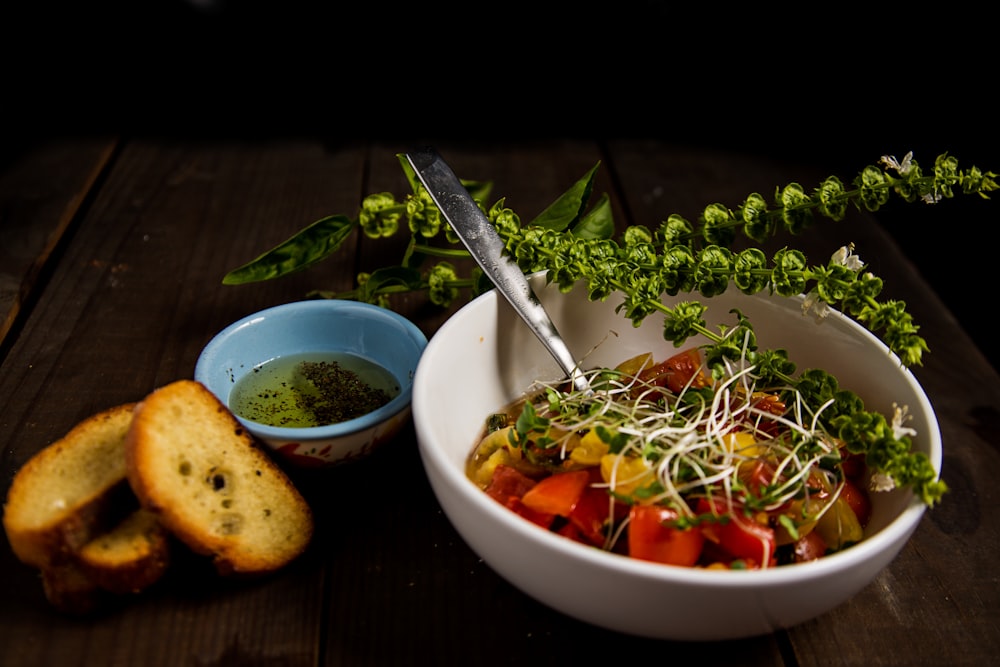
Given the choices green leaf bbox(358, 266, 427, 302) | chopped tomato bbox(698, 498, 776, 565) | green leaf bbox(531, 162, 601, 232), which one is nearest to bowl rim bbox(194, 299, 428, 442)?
green leaf bbox(358, 266, 427, 302)

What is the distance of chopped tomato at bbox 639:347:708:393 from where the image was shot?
57.6 inches

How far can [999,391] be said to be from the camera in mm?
1857

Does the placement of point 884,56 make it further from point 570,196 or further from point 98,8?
point 98,8

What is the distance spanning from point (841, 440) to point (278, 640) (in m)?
0.81

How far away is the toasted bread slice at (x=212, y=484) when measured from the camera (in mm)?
1215

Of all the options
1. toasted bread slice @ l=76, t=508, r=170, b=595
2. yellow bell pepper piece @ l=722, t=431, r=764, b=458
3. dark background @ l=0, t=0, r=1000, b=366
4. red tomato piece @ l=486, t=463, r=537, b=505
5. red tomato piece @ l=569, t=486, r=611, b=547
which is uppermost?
toasted bread slice @ l=76, t=508, r=170, b=595

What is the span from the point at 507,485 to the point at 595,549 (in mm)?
225

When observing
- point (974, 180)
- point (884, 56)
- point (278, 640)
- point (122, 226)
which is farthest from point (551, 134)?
point (278, 640)

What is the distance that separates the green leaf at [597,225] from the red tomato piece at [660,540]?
2.56ft

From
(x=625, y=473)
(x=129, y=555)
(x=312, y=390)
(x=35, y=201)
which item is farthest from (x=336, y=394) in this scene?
(x=35, y=201)

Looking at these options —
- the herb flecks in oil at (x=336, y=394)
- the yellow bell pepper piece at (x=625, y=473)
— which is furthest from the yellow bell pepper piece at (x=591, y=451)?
the herb flecks in oil at (x=336, y=394)

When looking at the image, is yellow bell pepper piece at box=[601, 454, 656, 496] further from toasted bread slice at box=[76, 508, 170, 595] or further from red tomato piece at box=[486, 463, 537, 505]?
toasted bread slice at box=[76, 508, 170, 595]

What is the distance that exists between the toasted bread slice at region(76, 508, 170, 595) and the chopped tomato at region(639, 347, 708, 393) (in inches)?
29.5

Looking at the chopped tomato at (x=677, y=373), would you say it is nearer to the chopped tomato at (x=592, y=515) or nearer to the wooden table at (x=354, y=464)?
the chopped tomato at (x=592, y=515)
